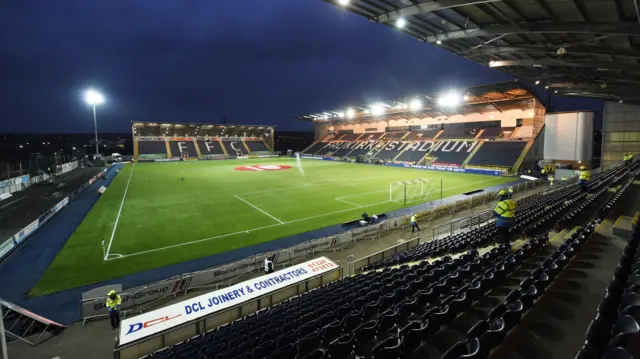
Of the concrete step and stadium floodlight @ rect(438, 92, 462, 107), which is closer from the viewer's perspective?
the concrete step

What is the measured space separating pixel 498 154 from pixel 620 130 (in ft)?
43.3

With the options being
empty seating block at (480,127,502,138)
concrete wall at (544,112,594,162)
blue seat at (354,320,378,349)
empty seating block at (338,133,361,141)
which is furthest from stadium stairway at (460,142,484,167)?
blue seat at (354,320,378,349)

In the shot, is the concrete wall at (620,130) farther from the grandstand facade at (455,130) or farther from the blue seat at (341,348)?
the blue seat at (341,348)

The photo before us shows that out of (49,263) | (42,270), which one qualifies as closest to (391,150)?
(49,263)

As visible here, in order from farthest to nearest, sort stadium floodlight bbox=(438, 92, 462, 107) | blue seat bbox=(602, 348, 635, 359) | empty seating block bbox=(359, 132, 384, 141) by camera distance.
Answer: empty seating block bbox=(359, 132, 384, 141) < stadium floodlight bbox=(438, 92, 462, 107) < blue seat bbox=(602, 348, 635, 359)

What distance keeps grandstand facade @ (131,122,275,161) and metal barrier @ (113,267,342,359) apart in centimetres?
6637

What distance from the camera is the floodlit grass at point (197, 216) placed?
13.5m

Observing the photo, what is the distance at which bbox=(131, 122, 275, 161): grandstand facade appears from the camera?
Result: 6875 centimetres

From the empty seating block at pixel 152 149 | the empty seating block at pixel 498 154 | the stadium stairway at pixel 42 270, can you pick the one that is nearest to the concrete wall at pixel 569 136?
the empty seating block at pixel 498 154

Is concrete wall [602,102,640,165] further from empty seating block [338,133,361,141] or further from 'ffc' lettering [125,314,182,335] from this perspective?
'ffc' lettering [125,314,182,335]

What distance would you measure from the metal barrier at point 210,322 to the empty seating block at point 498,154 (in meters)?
41.6

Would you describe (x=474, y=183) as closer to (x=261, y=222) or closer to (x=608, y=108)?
(x=608, y=108)

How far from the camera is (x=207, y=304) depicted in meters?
8.47

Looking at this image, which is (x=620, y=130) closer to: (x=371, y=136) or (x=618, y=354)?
(x=371, y=136)
